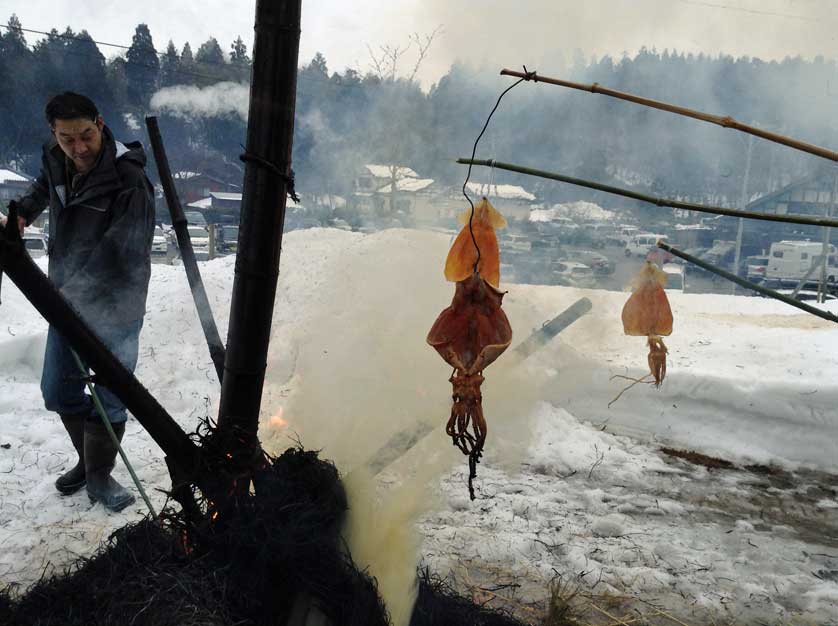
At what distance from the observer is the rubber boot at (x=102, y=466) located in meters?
3.92

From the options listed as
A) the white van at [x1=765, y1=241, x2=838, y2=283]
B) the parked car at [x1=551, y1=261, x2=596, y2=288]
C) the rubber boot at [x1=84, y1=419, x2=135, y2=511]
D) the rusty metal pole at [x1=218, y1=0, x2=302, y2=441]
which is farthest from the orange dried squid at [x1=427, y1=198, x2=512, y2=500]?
the white van at [x1=765, y1=241, x2=838, y2=283]

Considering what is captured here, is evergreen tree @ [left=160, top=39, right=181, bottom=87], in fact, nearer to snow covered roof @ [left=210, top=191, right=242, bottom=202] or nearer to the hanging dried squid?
snow covered roof @ [left=210, top=191, right=242, bottom=202]

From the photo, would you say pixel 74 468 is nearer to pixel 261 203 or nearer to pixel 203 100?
pixel 261 203

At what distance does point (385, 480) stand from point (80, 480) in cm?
217

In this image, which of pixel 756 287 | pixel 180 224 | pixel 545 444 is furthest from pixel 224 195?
pixel 756 287

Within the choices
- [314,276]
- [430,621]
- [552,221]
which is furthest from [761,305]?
[430,621]

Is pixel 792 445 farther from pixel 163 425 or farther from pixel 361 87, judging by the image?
pixel 361 87

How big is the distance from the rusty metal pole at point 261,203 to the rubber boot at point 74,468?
2464 millimetres

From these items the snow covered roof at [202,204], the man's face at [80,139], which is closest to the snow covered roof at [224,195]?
the snow covered roof at [202,204]

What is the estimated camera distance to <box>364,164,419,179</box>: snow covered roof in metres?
14.2

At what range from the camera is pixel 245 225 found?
1983mm

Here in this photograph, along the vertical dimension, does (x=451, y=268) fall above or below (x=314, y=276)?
above

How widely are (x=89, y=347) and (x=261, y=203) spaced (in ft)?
2.20

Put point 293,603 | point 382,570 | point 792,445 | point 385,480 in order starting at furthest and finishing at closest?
point 792,445 < point 385,480 < point 382,570 < point 293,603
